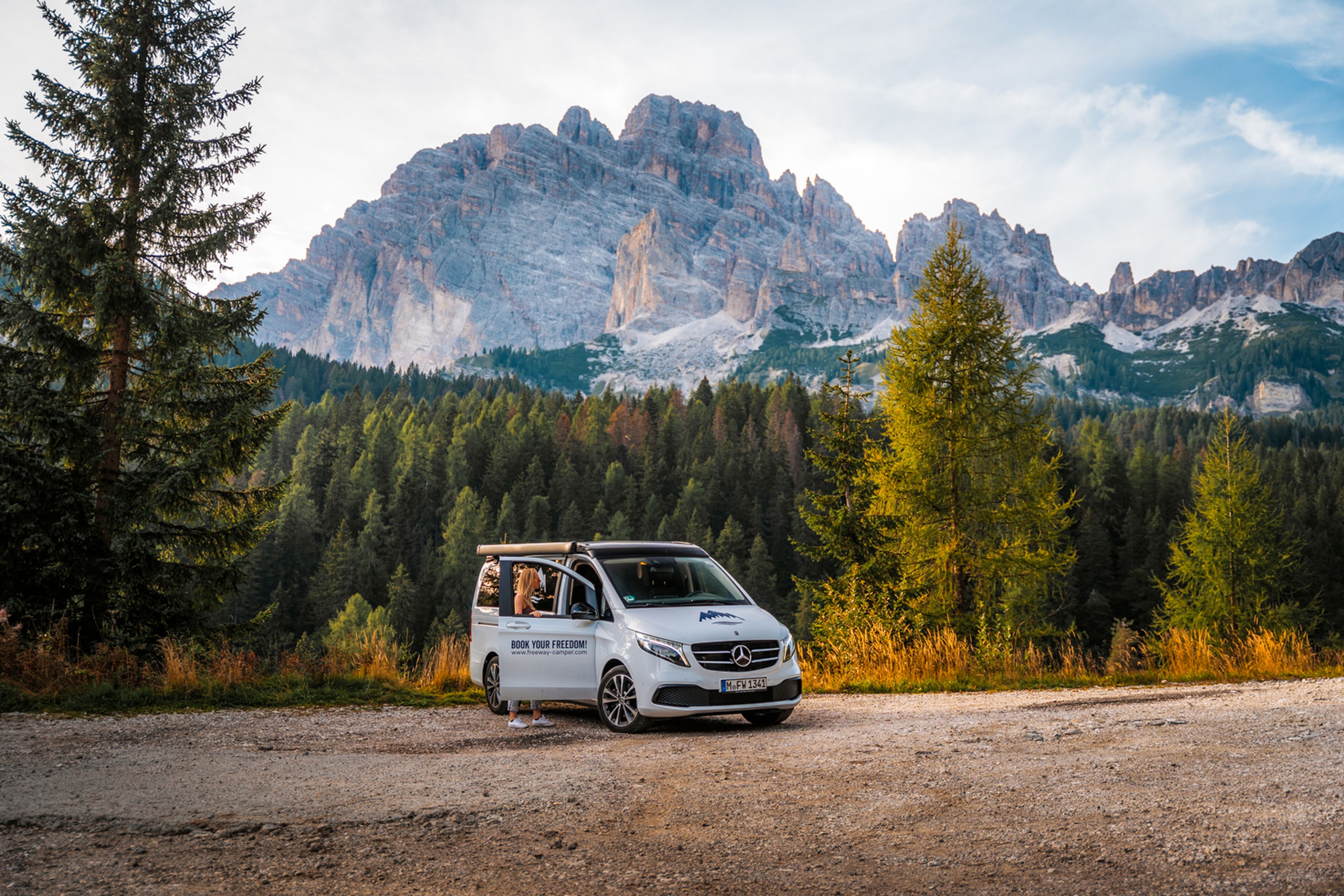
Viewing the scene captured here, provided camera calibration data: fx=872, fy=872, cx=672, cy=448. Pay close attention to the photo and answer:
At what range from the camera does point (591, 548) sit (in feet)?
33.2

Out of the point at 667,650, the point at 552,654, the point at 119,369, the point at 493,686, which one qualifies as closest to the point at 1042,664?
the point at 667,650

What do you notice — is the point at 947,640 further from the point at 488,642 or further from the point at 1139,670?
the point at 488,642

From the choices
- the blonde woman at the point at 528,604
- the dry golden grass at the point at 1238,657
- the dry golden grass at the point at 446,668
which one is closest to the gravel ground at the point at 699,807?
the blonde woman at the point at 528,604

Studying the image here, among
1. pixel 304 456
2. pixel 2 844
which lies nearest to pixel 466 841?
pixel 2 844

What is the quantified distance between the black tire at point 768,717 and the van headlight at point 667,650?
3.71 ft

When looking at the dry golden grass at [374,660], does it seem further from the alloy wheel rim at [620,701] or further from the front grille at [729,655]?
the front grille at [729,655]

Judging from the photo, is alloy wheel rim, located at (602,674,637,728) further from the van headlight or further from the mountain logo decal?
the mountain logo decal

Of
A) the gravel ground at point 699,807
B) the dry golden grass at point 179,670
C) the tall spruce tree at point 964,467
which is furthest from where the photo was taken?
the tall spruce tree at point 964,467

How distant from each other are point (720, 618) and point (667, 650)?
784 mm

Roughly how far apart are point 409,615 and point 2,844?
230 feet

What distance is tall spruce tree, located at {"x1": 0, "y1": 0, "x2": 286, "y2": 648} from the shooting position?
1348 centimetres

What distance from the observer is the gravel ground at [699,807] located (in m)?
4.32

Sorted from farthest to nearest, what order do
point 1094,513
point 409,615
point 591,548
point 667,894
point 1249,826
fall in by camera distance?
point 1094,513 < point 409,615 < point 591,548 < point 1249,826 < point 667,894

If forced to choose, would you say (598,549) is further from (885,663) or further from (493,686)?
(885,663)
